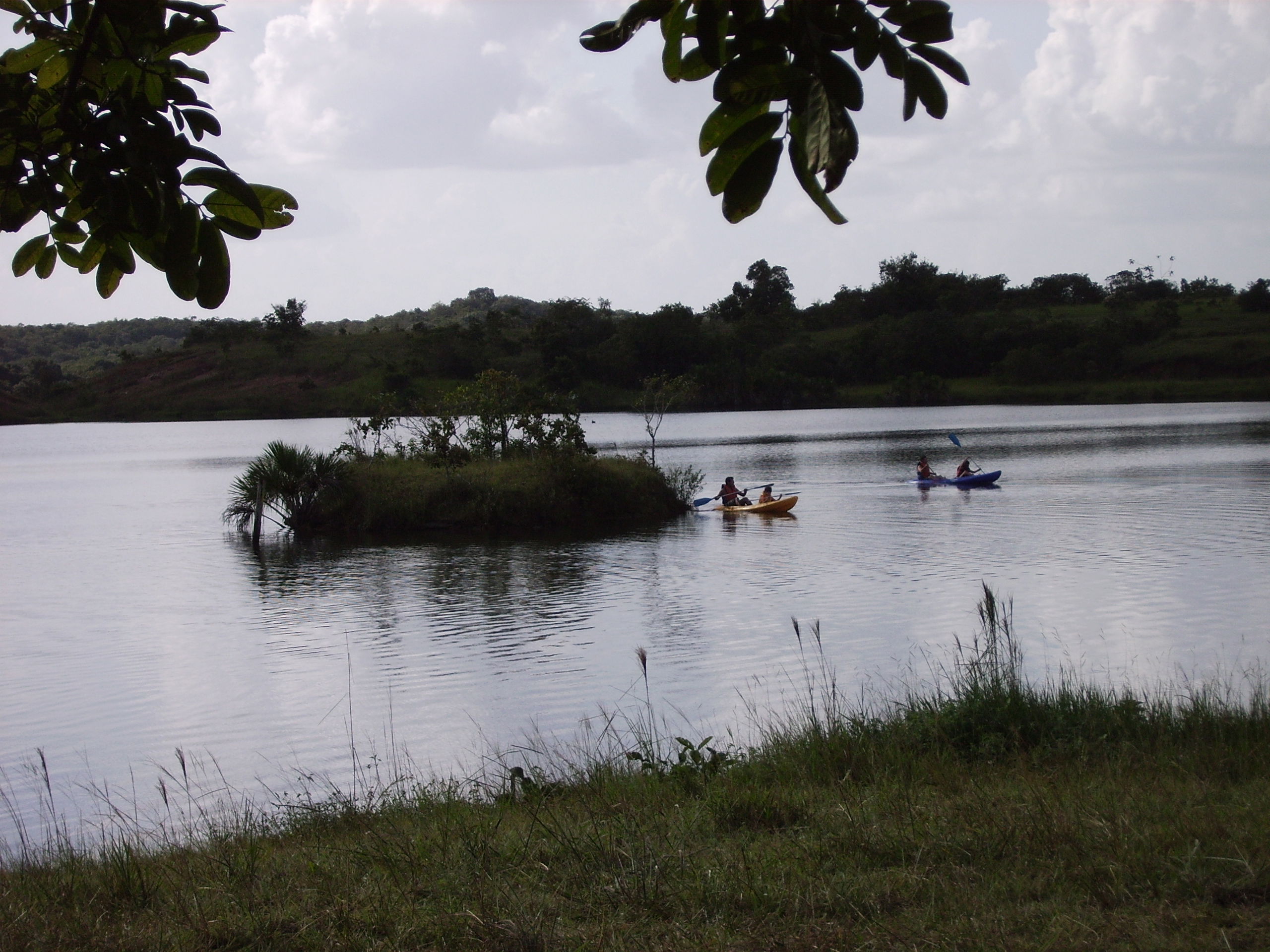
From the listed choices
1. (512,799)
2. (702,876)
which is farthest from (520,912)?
(512,799)

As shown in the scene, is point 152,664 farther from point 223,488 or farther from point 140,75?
point 223,488

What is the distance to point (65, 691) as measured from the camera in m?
15.6

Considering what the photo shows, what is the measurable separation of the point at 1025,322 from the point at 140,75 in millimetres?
134671

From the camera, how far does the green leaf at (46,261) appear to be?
397 cm

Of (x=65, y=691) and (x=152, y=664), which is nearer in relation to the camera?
(x=65, y=691)

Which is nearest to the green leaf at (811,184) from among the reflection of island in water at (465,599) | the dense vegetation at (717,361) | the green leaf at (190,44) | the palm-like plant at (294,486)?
the green leaf at (190,44)

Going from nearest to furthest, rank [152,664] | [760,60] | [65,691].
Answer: [760,60], [65,691], [152,664]

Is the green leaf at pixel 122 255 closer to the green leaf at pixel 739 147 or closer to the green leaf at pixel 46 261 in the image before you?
the green leaf at pixel 46 261

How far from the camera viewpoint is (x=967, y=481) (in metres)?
40.1

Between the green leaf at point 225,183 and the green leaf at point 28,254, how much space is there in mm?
956

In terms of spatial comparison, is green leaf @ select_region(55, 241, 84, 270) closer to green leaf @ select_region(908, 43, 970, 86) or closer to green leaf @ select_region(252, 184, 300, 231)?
green leaf @ select_region(252, 184, 300, 231)

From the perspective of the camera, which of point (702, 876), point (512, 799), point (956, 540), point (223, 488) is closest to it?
point (702, 876)

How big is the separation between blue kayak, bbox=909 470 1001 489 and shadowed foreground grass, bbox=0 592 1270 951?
33.2m

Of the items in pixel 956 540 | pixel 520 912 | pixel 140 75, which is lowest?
pixel 956 540
